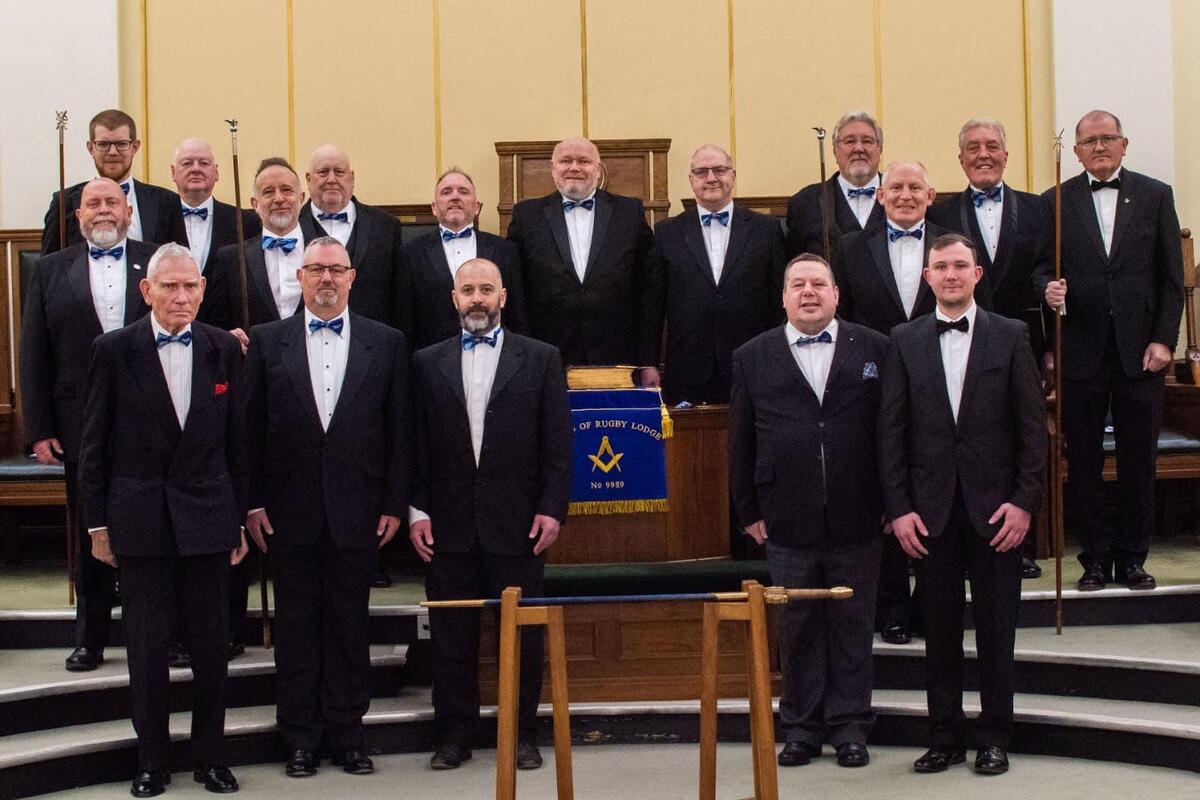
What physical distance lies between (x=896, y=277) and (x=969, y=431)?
0.90 m

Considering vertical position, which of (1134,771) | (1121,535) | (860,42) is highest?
(860,42)

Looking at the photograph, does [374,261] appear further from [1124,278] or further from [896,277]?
[1124,278]

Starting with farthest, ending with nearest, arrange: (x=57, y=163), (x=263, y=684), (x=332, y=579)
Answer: (x=57, y=163) → (x=263, y=684) → (x=332, y=579)

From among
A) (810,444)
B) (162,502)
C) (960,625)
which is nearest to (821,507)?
(810,444)

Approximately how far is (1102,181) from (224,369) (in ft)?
10.4

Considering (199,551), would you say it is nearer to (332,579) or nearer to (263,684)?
(332,579)

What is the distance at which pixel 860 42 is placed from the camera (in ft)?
26.0

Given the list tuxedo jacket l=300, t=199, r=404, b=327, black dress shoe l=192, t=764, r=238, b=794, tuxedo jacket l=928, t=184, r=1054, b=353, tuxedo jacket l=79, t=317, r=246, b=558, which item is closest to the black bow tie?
tuxedo jacket l=928, t=184, r=1054, b=353

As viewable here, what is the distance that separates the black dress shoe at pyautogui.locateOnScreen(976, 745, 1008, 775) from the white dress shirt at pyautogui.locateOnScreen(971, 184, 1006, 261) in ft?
5.95

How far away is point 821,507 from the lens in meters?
4.78

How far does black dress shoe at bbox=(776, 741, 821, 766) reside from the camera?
4.77 metres

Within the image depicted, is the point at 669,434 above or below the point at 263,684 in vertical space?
above

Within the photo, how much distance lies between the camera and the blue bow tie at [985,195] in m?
5.69

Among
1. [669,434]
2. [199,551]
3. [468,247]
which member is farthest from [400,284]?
[199,551]
